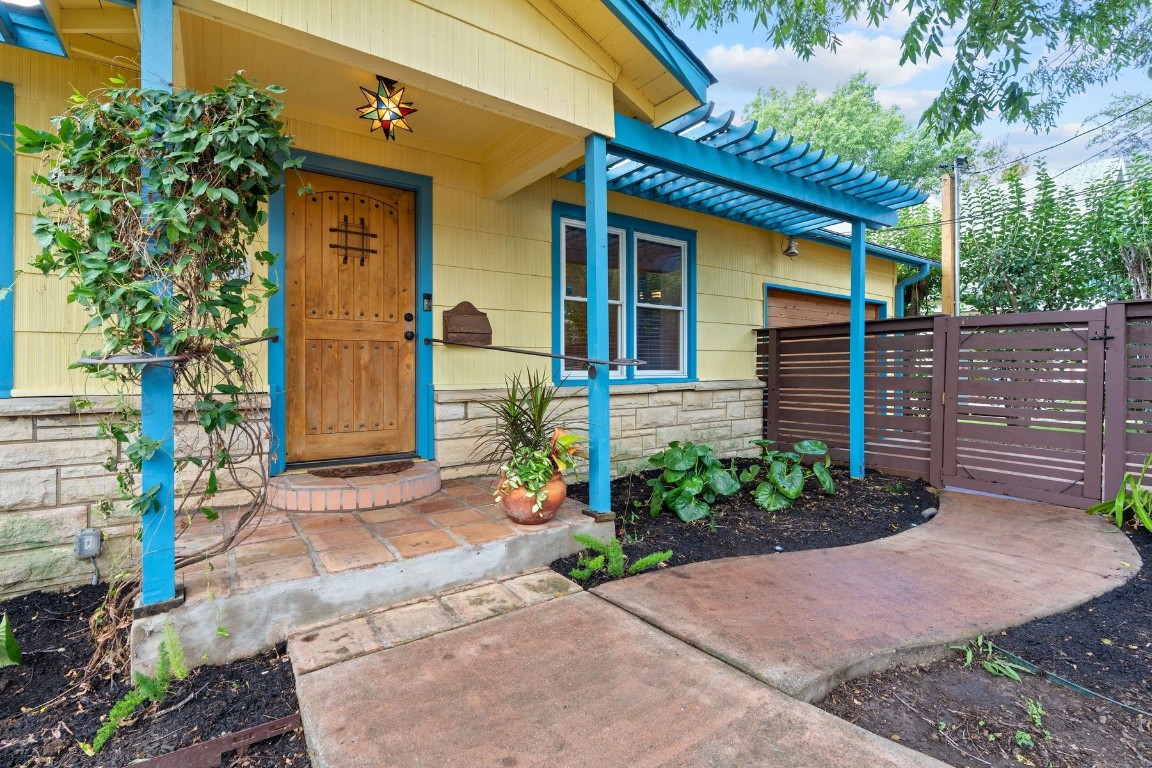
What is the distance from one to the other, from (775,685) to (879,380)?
3.98 m

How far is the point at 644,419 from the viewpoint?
181 inches

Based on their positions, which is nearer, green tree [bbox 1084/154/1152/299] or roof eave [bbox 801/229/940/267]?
roof eave [bbox 801/229/940/267]

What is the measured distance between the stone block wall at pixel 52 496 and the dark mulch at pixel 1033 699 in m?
2.96

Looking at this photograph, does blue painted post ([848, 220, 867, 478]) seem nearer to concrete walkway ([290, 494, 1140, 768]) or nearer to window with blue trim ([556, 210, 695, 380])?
window with blue trim ([556, 210, 695, 380])

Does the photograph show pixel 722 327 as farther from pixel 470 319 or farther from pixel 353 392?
pixel 353 392

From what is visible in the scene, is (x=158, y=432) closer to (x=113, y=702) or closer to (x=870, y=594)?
(x=113, y=702)

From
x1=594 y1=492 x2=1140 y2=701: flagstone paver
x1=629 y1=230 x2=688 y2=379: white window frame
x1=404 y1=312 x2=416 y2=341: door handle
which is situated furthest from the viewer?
x1=629 y1=230 x2=688 y2=379: white window frame

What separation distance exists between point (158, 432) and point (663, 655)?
185cm

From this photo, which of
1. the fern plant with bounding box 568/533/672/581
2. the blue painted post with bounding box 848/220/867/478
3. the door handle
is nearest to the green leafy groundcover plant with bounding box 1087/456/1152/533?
the blue painted post with bounding box 848/220/867/478

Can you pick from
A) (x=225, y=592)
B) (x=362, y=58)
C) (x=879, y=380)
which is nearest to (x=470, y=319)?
(x=362, y=58)

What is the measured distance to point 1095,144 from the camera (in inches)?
430

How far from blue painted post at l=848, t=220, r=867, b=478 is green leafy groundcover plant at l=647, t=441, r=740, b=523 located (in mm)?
1724

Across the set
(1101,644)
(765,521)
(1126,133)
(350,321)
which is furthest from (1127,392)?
(1126,133)

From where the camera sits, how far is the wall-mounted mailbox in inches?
141
